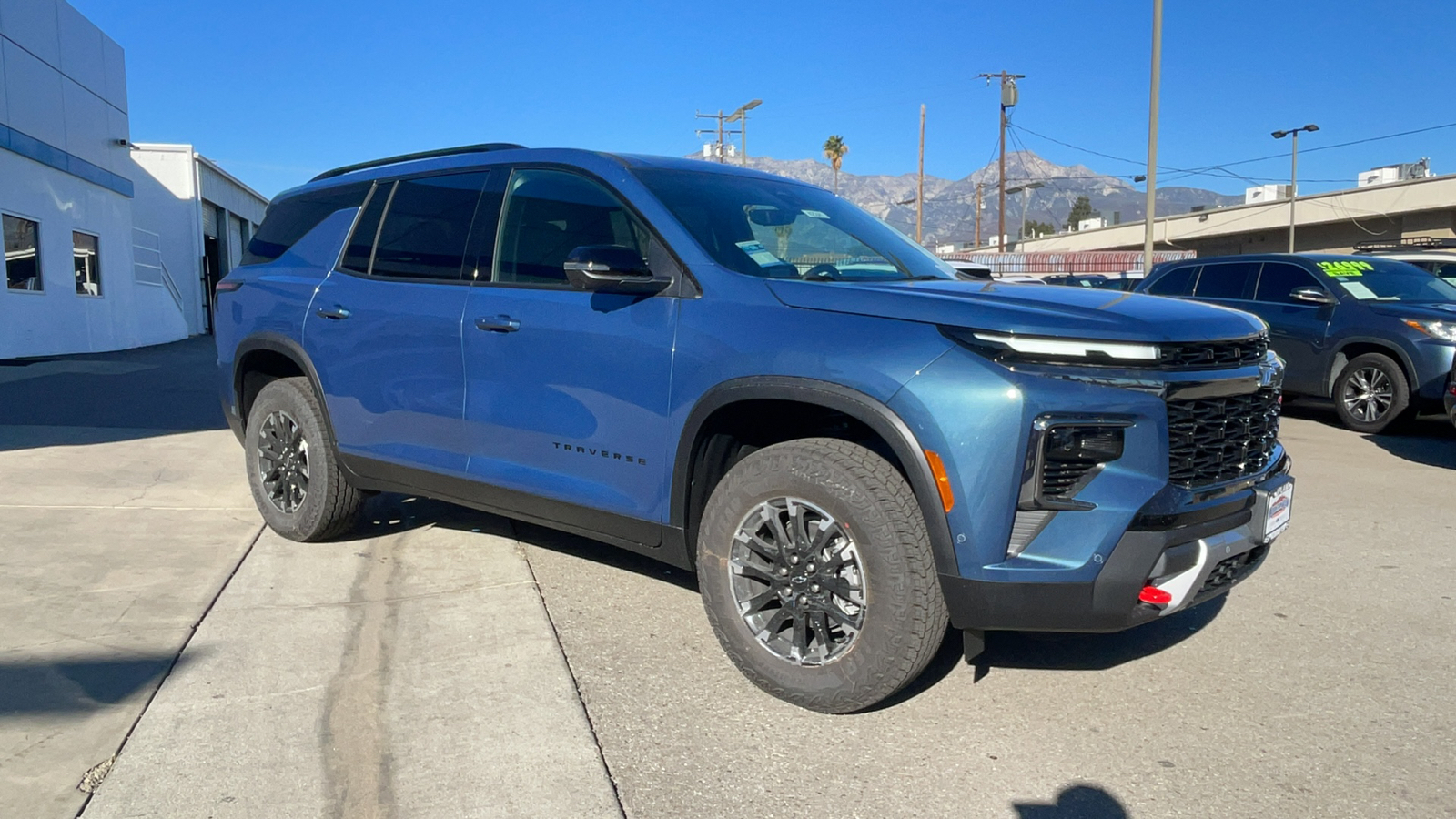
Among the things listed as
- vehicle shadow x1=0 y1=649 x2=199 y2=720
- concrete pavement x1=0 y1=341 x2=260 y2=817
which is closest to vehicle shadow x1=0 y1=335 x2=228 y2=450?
concrete pavement x1=0 y1=341 x2=260 y2=817

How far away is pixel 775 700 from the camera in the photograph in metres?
3.57

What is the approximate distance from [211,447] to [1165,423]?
25.3ft

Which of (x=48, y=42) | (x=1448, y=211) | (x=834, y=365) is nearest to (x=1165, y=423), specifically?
(x=834, y=365)

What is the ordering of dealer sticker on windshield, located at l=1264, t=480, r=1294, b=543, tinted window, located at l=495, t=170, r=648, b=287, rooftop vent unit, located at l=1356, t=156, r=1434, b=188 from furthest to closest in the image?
1. rooftop vent unit, located at l=1356, t=156, r=1434, b=188
2. tinted window, located at l=495, t=170, r=648, b=287
3. dealer sticker on windshield, located at l=1264, t=480, r=1294, b=543

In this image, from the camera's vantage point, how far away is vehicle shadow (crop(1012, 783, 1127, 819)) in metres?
2.82

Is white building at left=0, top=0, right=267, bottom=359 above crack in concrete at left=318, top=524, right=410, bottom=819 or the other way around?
above

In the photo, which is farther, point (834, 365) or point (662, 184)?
point (662, 184)

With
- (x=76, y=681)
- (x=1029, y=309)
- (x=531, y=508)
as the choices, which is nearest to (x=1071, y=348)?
(x=1029, y=309)

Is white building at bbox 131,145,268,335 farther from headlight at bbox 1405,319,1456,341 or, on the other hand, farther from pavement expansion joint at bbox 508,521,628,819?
headlight at bbox 1405,319,1456,341

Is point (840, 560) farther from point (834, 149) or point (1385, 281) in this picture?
point (834, 149)

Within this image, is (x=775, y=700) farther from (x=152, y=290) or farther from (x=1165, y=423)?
(x=152, y=290)

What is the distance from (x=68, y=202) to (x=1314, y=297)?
20885 millimetres

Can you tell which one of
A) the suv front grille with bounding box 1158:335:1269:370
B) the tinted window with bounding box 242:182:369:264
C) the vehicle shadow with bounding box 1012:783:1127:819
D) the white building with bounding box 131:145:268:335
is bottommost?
the vehicle shadow with bounding box 1012:783:1127:819

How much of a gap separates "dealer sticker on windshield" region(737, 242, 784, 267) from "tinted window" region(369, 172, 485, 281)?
137cm
